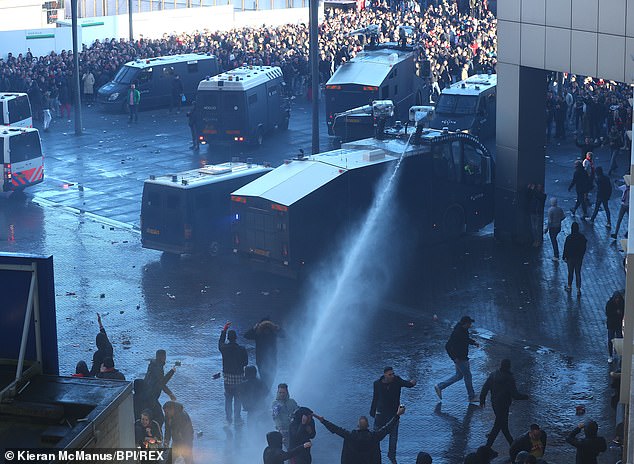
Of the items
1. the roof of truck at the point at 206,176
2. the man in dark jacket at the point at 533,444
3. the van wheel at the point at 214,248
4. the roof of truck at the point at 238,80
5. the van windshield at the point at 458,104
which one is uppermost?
the roof of truck at the point at 238,80

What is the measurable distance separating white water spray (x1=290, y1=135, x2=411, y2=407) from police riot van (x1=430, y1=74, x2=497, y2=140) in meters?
12.2

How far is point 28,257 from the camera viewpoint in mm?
9359

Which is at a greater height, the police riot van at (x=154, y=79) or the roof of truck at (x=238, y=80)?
the roof of truck at (x=238, y=80)

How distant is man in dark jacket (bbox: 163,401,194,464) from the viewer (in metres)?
15.0

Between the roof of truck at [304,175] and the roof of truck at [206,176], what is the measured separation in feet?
4.22

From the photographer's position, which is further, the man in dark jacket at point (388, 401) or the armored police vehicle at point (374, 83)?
the armored police vehicle at point (374, 83)

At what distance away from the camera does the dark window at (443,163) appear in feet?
→ 85.2

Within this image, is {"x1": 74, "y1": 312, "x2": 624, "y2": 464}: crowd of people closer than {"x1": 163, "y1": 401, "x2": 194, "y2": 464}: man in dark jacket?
Yes

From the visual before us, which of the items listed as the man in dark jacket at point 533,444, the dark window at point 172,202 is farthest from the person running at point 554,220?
the man in dark jacket at point 533,444

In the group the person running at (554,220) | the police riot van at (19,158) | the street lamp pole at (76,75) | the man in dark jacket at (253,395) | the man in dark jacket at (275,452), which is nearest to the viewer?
the man in dark jacket at (275,452)

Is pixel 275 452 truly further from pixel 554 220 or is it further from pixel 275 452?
pixel 554 220

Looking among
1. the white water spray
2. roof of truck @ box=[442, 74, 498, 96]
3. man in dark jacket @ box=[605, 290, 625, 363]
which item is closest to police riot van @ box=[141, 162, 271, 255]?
the white water spray

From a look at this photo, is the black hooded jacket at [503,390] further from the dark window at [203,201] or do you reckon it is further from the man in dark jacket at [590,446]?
the dark window at [203,201]

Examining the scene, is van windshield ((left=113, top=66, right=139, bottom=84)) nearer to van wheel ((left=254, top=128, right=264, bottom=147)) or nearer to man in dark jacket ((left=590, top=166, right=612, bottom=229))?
van wheel ((left=254, top=128, right=264, bottom=147))
